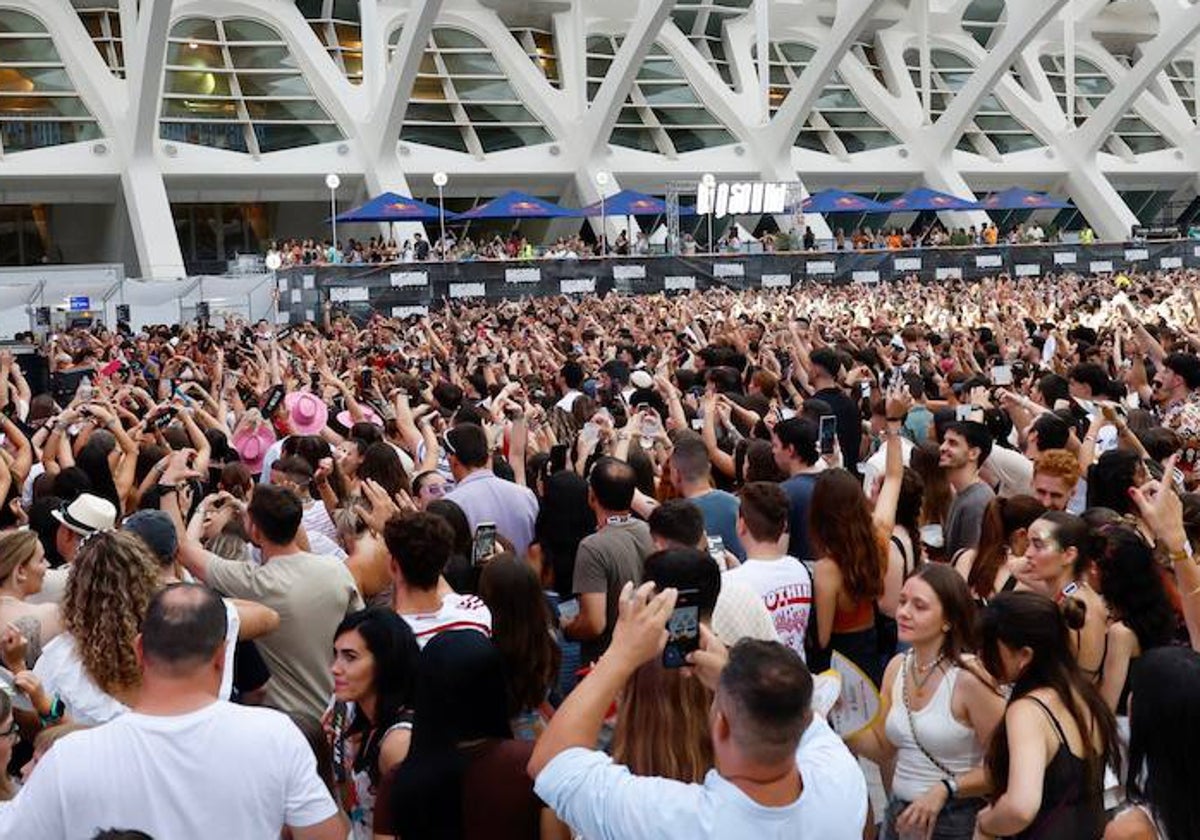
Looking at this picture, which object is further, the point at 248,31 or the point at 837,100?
the point at 837,100

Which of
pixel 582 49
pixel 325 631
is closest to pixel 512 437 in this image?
pixel 325 631

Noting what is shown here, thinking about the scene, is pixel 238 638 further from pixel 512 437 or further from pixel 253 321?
pixel 253 321

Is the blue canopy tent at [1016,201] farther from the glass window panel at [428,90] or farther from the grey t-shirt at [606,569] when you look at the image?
the grey t-shirt at [606,569]

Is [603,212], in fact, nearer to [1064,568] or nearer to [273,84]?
[273,84]

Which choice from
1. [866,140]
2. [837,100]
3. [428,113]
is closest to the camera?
[428,113]

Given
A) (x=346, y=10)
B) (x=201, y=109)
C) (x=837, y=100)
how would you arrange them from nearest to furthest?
(x=201, y=109)
(x=346, y=10)
(x=837, y=100)

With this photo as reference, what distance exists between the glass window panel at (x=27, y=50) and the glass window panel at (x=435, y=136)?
33.9 ft

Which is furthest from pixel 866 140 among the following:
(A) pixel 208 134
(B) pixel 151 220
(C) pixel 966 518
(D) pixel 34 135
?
(C) pixel 966 518

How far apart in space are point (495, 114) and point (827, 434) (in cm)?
4149

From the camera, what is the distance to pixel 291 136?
43.6 metres

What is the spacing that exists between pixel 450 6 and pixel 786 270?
21845 millimetres

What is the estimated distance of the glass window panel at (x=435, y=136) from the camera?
46.2 m

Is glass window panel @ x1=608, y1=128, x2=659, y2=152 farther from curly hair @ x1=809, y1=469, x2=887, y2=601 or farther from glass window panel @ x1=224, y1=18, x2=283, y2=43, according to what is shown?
curly hair @ x1=809, y1=469, x2=887, y2=601

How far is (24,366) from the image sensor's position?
17391 mm
